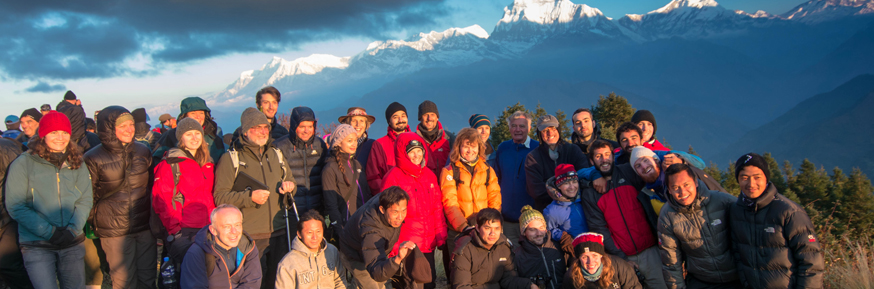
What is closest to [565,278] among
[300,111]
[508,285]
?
[508,285]

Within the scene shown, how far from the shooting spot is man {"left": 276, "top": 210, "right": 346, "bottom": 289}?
4.14 meters

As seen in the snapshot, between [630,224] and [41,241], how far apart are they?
5.34 m

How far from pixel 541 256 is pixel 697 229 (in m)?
1.34

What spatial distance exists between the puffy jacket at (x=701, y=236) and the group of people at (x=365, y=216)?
0.01m

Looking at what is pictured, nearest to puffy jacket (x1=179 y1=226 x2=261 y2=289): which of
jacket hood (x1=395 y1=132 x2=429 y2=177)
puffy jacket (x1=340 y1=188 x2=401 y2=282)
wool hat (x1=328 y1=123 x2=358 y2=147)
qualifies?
puffy jacket (x1=340 y1=188 x2=401 y2=282)

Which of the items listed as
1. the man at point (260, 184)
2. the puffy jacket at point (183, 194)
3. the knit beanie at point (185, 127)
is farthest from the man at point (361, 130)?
the puffy jacket at point (183, 194)

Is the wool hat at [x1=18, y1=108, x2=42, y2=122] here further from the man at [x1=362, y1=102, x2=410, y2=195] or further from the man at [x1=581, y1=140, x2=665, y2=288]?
the man at [x1=581, y1=140, x2=665, y2=288]

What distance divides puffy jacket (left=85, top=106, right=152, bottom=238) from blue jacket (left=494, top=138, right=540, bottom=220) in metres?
3.79

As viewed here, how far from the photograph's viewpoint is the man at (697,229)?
3.80 meters

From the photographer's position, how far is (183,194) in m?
4.16

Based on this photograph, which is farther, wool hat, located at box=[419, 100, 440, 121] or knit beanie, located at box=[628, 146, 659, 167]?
wool hat, located at box=[419, 100, 440, 121]

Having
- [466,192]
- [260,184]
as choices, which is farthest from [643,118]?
[260,184]

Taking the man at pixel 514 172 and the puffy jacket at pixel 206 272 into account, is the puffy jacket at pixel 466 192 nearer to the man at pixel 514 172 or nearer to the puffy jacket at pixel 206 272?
the man at pixel 514 172

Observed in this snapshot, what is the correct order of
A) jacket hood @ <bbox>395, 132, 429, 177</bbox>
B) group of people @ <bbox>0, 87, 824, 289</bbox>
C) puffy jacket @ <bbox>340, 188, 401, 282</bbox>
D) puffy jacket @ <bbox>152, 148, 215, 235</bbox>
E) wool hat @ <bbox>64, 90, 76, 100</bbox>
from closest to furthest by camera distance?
group of people @ <bbox>0, 87, 824, 289</bbox>
puffy jacket @ <bbox>340, 188, 401, 282</bbox>
puffy jacket @ <bbox>152, 148, 215, 235</bbox>
jacket hood @ <bbox>395, 132, 429, 177</bbox>
wool hat @ <bbox>64, 90, 76, 100</bbox>
